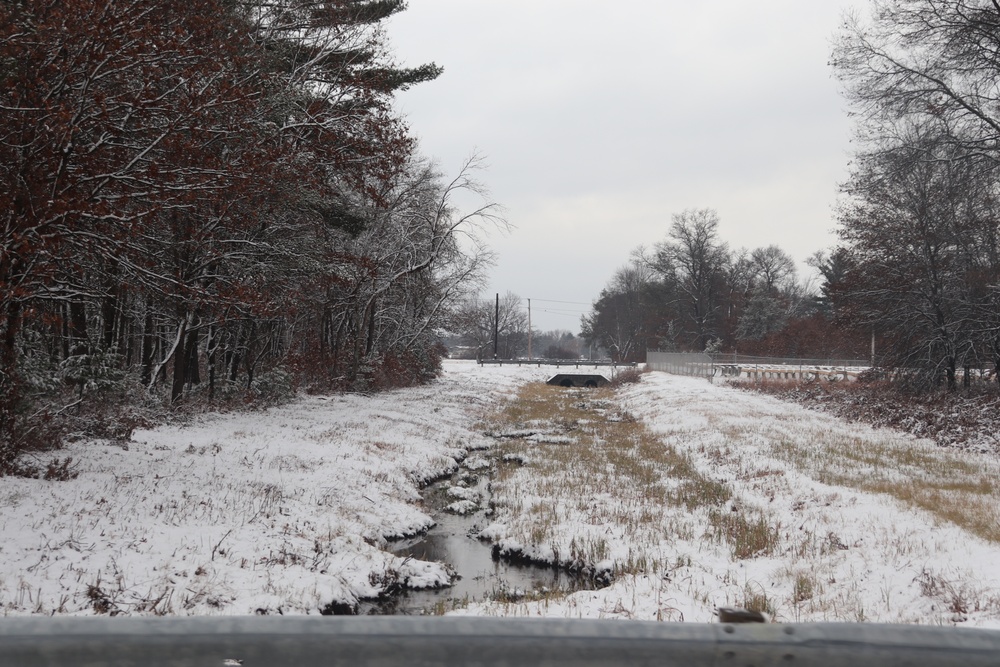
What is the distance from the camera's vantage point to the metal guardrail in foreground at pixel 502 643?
196 cm

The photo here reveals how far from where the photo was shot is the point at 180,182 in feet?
35.3

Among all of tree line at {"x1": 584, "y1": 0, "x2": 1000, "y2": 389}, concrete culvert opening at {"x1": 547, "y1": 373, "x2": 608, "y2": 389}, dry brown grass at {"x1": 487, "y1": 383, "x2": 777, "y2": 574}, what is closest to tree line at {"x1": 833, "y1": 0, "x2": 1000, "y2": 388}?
tree line at {"x1": 584, "y1": 0, "x2": 1000, "y2": 389}

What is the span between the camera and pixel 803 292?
9975 cm

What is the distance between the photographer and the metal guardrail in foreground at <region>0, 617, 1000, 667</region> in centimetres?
196

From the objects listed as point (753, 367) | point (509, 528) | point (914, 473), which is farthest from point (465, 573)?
point (753, 367)

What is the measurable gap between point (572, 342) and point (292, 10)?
18207 cm

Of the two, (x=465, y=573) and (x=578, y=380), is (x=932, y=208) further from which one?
(x=578, y=380)

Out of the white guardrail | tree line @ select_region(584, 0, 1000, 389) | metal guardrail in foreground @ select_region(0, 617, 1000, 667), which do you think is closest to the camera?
metal guardrail in foreground @ select_region(0, 617, 1000, 667)

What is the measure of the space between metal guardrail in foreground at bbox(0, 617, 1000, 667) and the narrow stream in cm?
507

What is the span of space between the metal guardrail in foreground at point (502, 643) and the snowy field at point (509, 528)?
4271 mm

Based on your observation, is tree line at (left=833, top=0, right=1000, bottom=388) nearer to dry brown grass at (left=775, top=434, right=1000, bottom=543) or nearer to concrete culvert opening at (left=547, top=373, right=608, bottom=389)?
dry brown grass at (left=775, top=434, right=1000, bottom=543)

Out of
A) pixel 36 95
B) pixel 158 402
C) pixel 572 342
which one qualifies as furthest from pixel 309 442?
pixel 572 342

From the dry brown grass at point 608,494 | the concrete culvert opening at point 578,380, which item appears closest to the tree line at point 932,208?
the dry brown grass at point 608,494

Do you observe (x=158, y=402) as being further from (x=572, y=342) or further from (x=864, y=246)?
(x=572, y=342)
